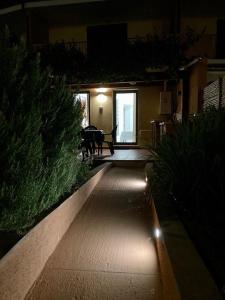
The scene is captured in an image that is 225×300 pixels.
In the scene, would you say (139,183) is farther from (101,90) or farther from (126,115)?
(101,90)

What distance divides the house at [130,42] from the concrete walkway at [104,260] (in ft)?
21.7

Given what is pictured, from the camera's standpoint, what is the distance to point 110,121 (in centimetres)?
1153

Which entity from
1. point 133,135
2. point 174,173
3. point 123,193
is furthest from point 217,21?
point 174,173

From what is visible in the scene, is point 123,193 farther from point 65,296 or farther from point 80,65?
point 80,65

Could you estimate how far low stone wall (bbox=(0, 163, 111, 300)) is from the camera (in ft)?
4.86

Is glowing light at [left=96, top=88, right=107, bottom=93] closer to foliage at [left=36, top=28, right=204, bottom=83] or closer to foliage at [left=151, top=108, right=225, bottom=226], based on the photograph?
foliage at [left=36, top=28, right=204, bottom=83]

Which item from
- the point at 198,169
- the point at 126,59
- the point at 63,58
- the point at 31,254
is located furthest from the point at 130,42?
the point at 31,254

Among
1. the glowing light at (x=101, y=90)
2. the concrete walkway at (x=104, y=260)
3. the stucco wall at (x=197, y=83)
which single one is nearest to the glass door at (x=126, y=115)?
the glowing light at (x=101, y=90)

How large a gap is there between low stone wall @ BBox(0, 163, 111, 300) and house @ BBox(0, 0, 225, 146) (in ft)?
23.5

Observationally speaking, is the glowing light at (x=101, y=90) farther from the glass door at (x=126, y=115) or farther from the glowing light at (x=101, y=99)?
the glass door at (x=126, y=115)

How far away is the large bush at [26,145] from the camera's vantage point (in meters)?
1.75

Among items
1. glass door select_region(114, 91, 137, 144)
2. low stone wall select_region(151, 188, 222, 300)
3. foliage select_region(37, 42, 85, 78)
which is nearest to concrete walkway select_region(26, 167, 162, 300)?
low stone wall select_region(151, 188, 222, 300)

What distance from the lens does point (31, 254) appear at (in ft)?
5.88

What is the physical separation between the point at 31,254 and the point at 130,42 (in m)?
8.74
